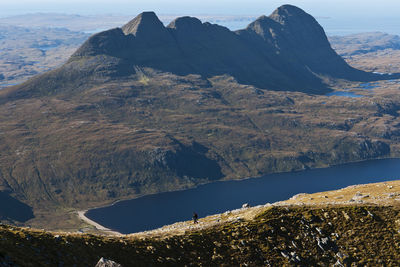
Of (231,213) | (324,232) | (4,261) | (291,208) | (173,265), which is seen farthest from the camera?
(231,213)

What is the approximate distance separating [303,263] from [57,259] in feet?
144

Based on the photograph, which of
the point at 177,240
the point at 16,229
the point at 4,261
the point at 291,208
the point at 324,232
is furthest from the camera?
the point at 291,208

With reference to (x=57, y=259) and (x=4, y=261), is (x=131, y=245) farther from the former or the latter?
(x=4, y=261)

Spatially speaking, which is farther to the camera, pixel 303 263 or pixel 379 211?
pixel 379 211

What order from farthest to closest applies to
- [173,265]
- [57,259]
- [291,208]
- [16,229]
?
[291,208]
[173,265]
[16,229]
[57,259]

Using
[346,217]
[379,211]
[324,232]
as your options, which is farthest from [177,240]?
[379,211]

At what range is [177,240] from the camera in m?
75.1

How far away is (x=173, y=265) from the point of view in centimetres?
6900

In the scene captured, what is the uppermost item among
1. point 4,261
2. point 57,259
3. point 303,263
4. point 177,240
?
point 4,261

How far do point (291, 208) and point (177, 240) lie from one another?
27438 mm

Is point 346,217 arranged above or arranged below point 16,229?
below

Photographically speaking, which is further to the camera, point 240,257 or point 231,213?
point 231,213

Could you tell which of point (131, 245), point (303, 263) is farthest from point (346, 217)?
point (131, 245)

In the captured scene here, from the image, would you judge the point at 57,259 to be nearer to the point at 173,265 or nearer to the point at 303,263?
the point at 173,265
